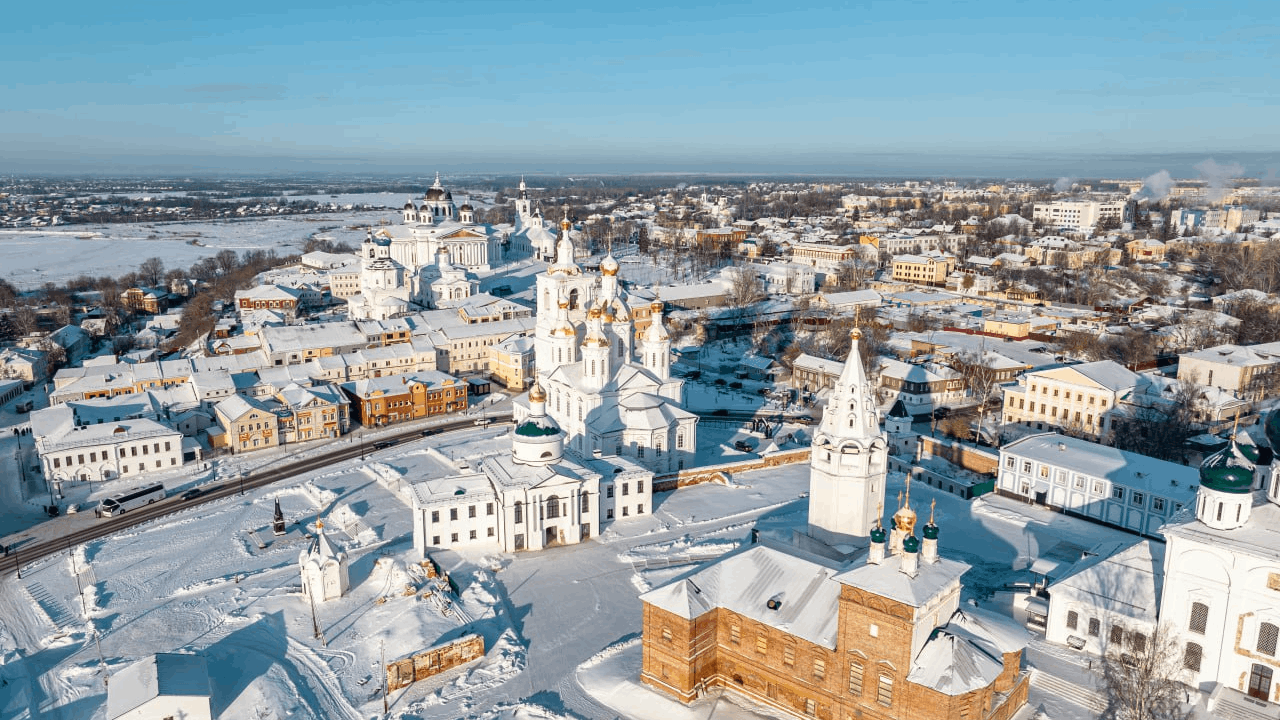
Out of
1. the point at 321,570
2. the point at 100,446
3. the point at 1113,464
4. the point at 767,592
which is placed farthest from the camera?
the point at 100,446

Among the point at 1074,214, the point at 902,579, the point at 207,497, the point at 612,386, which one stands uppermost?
the point at 1074,214

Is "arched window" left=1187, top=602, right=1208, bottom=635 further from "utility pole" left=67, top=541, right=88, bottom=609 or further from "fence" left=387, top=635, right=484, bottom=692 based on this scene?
"utility pole" left=67, top=541, right=88, bottom=609

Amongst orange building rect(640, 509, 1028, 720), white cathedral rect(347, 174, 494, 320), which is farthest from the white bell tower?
white cathedral rect(347, 174, 494, 320)

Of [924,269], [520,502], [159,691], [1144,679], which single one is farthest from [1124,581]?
[924,269]

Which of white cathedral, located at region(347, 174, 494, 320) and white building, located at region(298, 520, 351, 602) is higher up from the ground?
white cathedral, located at region(347, 174, 494, 320)

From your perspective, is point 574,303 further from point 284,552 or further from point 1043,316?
point 1043,316

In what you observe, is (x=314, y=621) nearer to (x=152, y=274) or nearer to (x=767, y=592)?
(x=767, y=592)

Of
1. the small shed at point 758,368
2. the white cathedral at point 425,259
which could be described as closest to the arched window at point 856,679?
the small shed at point 758,368
